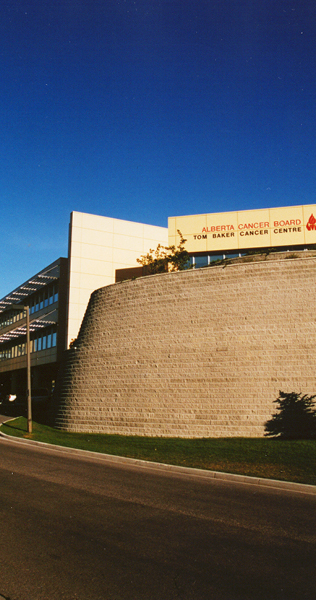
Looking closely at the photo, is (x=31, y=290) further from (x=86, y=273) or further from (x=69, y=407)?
(x=69, y=407)

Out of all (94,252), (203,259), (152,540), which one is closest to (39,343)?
(94,252)

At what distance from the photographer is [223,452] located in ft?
46.9

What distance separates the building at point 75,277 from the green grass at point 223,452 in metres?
18.8

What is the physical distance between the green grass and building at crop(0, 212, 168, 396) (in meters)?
18.8

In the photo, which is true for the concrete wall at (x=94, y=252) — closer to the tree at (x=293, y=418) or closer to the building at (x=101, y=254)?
the building at (x=101, y=254)

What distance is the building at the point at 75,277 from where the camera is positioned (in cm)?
3662

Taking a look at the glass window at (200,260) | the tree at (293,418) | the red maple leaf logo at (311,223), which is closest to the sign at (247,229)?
the red maple leaf logo at (311,223)

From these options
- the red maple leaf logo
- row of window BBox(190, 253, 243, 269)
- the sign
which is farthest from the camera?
row of window BBox(190, 253, 243, 269)

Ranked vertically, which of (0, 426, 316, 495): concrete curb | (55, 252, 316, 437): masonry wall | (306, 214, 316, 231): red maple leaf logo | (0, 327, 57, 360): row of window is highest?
(306, 214, 316, 231): red maple leaf logo

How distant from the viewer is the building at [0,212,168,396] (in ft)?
120

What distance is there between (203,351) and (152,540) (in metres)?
12.5

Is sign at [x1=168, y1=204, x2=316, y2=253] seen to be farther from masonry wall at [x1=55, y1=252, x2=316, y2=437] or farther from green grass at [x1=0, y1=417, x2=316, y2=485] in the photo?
green grass at [x1=0, y1=417, x2=316, y2=485]

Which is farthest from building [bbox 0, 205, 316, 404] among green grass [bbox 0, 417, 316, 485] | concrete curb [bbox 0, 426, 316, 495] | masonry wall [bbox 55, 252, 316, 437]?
concrete curb [bbox 0, 426, 316, 495]

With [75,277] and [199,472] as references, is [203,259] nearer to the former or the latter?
[75,277]
